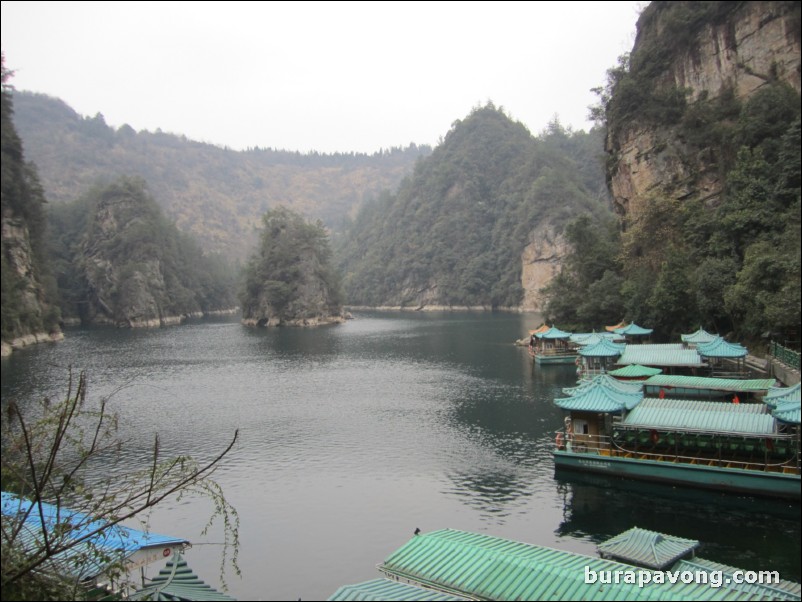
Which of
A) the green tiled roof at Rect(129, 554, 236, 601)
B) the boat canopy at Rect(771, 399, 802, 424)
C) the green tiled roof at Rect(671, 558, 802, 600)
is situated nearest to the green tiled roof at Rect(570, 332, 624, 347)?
the boat canopy at Rect(771, 399, 802, 424)

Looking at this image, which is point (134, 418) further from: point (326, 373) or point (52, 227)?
point (52, 227)

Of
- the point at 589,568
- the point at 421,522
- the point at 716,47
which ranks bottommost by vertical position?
the point at 421,522

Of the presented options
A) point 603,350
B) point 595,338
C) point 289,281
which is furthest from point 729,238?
point 289,281

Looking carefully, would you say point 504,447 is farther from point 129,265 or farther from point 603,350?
point 129,265

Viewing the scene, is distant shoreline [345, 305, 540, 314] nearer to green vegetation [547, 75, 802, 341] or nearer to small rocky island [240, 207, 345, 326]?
small rocky island [240, 207, 345, 326]

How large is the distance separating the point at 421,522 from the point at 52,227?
139142 millimetres

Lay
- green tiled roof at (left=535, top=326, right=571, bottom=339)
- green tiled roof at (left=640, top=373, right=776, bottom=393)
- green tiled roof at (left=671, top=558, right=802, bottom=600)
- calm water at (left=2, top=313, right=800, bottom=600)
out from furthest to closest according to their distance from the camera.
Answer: green tiled roof at (left=535, top=326, right=571, bottom=339) < green tiled roof at (left=640, top=373, right=776, bottom=393) < calm water at (left=2, top=313, right=800, bottom=600) < green tiled roof at (left=671, top=558, right=802, bottom=600)

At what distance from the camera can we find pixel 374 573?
17906mm

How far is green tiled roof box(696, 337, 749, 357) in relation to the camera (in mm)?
36469

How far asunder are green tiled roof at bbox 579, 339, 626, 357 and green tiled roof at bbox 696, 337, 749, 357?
764cm

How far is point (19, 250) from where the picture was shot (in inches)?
3337

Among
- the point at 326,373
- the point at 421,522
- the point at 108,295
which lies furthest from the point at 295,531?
the point at 108,295

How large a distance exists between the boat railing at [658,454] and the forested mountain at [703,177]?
39.9 ft

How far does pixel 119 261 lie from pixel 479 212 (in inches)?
3678
